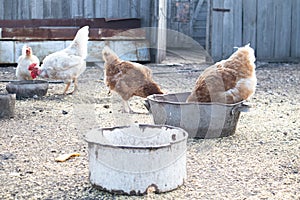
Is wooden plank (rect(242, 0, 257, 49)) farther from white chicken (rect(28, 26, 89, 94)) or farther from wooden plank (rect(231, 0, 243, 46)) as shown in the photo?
white chicken (rect(28, 26, 89, 94))

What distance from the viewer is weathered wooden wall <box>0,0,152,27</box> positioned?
9656 mm

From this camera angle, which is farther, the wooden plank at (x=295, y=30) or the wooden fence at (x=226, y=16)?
the wooden plank at (x=295, y=30)

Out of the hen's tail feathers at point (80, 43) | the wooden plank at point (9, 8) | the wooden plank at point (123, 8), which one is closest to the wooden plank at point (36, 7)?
the wooden plank at point (9, 8)

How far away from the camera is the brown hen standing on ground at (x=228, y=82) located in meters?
4.04

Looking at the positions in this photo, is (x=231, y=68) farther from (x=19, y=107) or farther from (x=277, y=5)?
(x=277, y=5)

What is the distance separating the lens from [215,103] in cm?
389

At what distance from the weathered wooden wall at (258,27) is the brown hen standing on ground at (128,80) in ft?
15.0

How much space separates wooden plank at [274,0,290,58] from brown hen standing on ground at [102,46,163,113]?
526 centimetres

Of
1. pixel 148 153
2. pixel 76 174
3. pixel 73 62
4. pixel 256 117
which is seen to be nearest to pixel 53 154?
pixel 76 174

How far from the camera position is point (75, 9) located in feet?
32.1

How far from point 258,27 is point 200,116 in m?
6.06

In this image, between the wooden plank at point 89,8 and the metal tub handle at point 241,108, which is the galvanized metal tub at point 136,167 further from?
the wooden plank at point 89,8

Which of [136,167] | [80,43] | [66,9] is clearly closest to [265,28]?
[66,9]

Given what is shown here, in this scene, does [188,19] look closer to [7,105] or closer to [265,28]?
[265,28]
